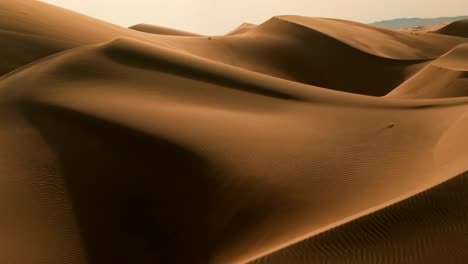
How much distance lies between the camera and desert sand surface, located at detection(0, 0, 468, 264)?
422 centimetres

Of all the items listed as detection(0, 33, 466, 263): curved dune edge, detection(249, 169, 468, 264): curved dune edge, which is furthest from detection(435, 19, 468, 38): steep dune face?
detection(249, 169, 468, 264): curved dune edge

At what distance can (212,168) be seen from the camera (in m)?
6.45

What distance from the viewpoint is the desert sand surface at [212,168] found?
13.8ft

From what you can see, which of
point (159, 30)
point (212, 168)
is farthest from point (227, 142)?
point (159, 30)

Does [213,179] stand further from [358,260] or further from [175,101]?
[175,101]

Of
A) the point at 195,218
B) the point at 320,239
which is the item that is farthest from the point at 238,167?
the point at 320,239

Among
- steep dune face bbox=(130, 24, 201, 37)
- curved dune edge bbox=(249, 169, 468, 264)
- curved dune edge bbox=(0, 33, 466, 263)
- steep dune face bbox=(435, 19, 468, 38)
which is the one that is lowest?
curved dune edge bbox=(249, 169, 468, 264)

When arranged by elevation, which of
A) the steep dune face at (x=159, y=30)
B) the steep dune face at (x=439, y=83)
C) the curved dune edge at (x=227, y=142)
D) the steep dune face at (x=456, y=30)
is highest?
the steep dune face at (x=456, y=30)

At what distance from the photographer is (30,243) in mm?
4949

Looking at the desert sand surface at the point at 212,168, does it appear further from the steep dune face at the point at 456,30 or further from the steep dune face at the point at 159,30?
the steep dune face at the point at 456,30

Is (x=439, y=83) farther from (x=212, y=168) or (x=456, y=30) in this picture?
(x=456, y=30)

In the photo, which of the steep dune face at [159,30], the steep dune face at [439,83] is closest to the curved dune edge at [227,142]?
the steep dune face at [439,83]

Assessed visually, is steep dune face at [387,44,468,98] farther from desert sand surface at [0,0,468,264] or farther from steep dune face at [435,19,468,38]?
steep dune face at [435,19,468,38]

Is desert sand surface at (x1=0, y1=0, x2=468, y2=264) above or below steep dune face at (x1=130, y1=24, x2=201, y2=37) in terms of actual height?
below
